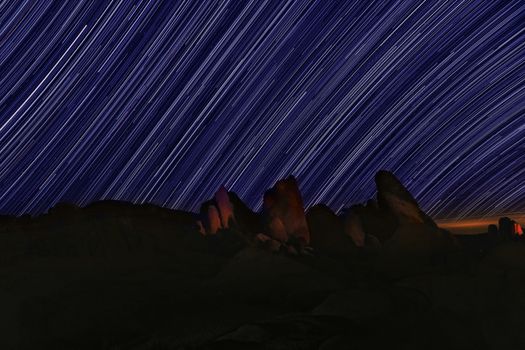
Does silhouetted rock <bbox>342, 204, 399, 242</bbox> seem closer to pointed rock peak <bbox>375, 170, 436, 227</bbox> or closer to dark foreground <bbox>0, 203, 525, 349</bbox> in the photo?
pointed rock peak <bbox>375, 170, 436, 227</bbox>

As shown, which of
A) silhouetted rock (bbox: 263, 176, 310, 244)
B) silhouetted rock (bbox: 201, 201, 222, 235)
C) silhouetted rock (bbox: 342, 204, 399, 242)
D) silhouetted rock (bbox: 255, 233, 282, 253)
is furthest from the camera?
silhouetted rock (bbox: 342, 204, 399, 242)

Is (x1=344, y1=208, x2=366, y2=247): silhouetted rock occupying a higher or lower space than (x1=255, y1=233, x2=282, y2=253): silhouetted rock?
higher

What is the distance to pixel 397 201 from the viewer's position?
39688 millimetres

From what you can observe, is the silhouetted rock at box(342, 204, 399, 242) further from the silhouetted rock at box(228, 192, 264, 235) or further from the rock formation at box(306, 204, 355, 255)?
the silhouetted rock at box(228, 192, 264, 235)

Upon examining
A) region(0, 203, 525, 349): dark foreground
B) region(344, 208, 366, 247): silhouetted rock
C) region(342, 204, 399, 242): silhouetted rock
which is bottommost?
region(0, 203, 525, 349): dark foreground

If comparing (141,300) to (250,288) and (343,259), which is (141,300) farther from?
(343,259)

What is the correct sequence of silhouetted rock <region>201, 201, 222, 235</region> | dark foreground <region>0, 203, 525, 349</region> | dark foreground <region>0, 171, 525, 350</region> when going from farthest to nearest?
silhouetted rock <region>201, 201, 222, 235</region> → dark foreground <region>0, 171, 525, 350</region> → dark foreground <region>0, 203, 525, 349</region>

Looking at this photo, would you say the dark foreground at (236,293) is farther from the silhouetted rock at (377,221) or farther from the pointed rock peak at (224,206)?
the silhouetted rock at (377,221)

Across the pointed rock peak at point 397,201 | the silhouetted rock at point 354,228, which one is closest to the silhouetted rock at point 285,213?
the silhouetted rock at point 354,228

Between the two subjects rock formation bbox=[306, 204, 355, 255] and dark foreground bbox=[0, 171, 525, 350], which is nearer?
dark foreground bbox=[0, 171, 525, 350]

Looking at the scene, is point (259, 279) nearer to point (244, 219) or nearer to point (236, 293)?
point (236, 293)

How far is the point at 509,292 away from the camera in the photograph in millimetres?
24781

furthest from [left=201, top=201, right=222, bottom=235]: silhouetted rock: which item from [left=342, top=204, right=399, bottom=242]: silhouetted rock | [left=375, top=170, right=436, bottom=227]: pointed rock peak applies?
[left=375, top=170, right=436, bottom=227]: pointed rock peak

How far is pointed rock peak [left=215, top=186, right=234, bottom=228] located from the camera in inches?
1483
